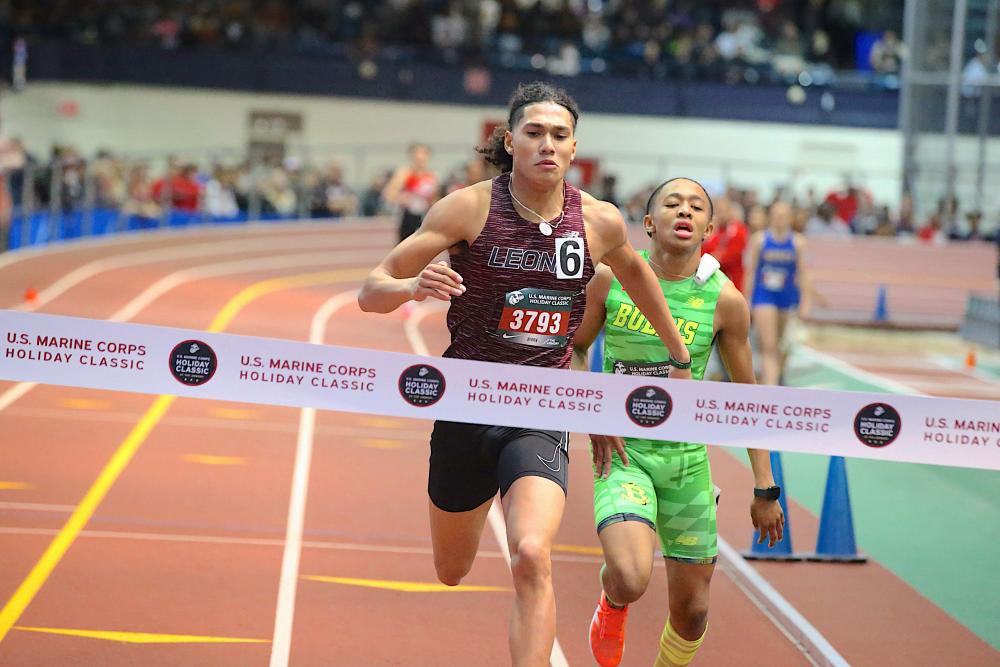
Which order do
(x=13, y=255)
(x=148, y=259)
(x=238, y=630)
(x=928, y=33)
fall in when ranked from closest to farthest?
1. (x=238, y=630)
2. (x=13, y=255)
3. (x=148, y=259)
4. (x=928, y=33)

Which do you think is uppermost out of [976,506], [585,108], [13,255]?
[585,108]

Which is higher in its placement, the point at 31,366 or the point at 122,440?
the point at 31,366

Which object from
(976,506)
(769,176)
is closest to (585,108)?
(769,176)

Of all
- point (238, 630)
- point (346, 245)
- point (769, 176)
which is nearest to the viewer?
point (238, 630)

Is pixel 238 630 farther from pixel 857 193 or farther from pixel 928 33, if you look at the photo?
pixel 928 33

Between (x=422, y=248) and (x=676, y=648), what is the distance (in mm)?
1864

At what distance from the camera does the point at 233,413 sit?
12.4 meters

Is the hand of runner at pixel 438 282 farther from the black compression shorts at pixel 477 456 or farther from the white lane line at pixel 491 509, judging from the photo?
the white lane line at pixel 491 509

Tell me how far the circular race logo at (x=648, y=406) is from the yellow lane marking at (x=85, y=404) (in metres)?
8.10

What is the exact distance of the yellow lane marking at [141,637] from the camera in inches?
240

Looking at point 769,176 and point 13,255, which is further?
point 769,176

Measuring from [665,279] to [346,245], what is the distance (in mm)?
21929

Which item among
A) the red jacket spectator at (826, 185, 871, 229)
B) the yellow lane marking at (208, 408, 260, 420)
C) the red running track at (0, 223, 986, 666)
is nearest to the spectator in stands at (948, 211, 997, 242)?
the red jacket spectator at (826, 185, 871, 229)

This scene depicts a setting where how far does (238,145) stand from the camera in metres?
32.8
